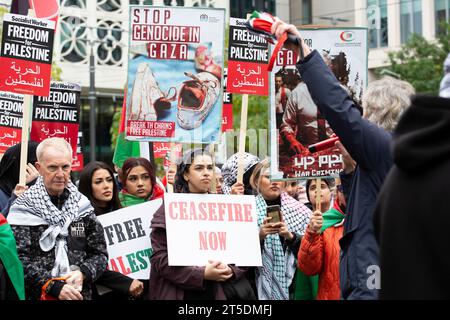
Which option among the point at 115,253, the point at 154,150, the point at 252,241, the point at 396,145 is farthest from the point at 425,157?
the point at 154,150

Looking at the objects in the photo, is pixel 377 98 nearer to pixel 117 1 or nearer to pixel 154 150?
pixel 154 150

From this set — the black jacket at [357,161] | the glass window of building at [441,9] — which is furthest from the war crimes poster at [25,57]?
the glass window of building at [441,9]

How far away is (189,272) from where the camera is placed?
6.09 metres

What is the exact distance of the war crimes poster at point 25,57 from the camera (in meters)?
8.17

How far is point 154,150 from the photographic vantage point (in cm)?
→ 1021

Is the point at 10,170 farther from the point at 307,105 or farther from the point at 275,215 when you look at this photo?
the point at 307,105

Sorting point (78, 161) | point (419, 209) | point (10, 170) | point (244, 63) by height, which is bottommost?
point (419, 209)

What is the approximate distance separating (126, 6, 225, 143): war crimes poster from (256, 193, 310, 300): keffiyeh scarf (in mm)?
951

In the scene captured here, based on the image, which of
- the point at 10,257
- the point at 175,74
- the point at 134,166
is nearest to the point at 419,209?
the point at 10,257

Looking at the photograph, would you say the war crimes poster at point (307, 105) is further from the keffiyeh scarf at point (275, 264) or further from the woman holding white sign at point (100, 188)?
the woman holding white sign at point (100, 188)

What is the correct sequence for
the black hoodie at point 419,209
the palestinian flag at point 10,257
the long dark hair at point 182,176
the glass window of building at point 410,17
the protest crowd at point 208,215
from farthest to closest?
the glass window of building at point 410,17 < the long dark hair at point 182,176 < the palestinian flag at point 10,257 < the protest crowd at point 208,215 < the black hoodie at point 419,209

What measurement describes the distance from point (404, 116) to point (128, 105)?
5500 mm

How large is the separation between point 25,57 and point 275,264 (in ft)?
9.80

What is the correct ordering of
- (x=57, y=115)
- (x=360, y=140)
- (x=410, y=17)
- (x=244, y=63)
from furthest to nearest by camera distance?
(x=410, y=17), (x=57, y=115), (x=244, y=63), (x=360, y=140)
